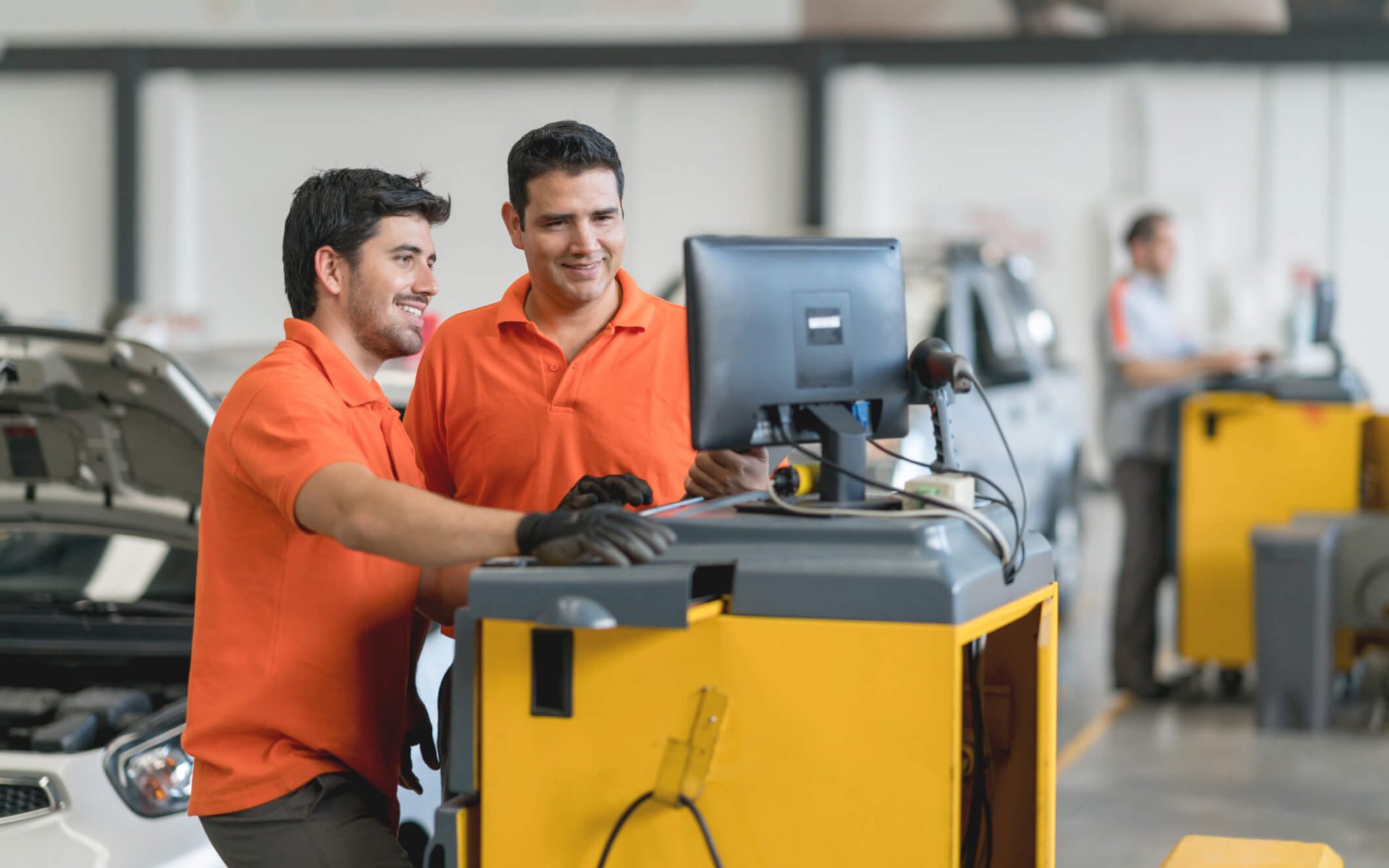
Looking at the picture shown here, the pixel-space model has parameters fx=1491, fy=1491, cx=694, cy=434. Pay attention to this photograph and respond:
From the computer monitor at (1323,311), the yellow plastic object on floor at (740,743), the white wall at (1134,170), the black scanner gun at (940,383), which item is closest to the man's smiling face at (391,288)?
the yellow plastic object on floor at (740,743)

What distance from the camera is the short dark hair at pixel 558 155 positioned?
2467 millimetres

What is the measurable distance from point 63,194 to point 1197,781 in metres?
13.5

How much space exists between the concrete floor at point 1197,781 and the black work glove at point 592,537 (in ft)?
9.46

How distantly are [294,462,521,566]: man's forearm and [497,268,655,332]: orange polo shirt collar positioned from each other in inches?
27.5

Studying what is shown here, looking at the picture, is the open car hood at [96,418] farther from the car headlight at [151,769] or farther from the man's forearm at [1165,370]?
the man's forearm at [1165,370]

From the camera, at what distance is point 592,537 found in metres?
1.89

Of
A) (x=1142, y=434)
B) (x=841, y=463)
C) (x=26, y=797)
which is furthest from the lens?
(x=1142, y=434)

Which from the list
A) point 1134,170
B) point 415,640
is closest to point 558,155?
point 415,640

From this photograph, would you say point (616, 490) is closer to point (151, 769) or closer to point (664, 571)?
point (664, 571)

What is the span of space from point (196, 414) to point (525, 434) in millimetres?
1039

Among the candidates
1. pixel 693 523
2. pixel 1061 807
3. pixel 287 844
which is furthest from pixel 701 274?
pixel 1061 807

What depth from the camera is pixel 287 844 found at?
2111mm

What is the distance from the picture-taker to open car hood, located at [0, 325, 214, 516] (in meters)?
3.22

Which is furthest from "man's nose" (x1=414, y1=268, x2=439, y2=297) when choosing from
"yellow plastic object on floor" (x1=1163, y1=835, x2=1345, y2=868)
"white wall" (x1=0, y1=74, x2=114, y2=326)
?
"white wall" (x1=0, y1=74, x2=114, y2=326)
